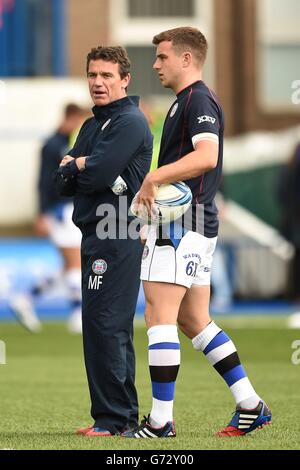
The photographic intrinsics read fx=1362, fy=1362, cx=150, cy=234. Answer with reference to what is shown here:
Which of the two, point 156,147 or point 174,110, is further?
point 156,147

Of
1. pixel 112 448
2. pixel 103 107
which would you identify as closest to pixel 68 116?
pixel 103 107

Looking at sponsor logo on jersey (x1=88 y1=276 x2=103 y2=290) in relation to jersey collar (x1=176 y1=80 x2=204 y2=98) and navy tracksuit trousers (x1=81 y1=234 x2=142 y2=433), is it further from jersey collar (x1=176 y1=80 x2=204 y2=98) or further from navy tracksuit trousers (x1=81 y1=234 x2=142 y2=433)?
jersey collar (x1=176 y1=80 x2=204 y2=98)

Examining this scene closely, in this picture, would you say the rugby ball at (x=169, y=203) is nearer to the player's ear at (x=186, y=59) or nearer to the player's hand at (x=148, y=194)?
the player's hand at (x=148, y=194)

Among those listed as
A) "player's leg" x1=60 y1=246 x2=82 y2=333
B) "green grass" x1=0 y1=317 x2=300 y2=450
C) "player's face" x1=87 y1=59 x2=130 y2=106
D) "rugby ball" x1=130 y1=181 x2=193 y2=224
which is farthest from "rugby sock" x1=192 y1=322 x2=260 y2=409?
"player's leg" x1=60 y1=246 x2=82 y2=333

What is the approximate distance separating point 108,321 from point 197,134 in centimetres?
105

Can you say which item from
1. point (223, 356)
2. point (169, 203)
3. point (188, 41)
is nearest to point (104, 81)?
point (188, 41)

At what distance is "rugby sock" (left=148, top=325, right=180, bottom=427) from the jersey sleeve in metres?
0.92

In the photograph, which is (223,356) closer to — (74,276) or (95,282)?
(95,282)

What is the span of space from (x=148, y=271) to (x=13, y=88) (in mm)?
15324

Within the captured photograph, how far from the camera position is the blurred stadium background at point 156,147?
8422 millimetres

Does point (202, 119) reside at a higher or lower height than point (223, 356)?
higher

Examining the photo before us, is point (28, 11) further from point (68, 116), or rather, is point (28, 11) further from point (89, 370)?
point (89, 370)

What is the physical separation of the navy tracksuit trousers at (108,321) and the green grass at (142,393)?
254 millimetres

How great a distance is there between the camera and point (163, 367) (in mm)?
6625
